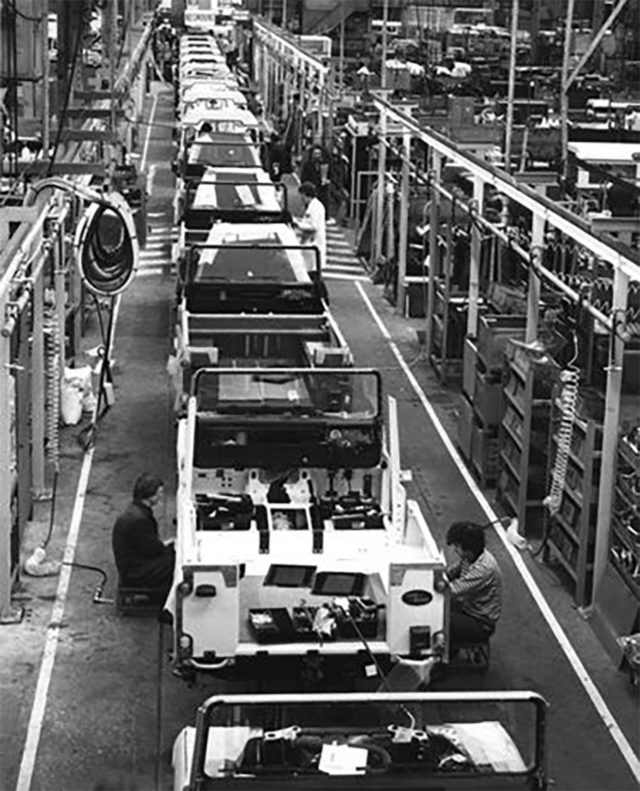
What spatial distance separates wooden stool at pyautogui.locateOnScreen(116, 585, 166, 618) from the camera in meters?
10.8

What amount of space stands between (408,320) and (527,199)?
7940 millimetres

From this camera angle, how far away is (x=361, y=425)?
10.9 meters

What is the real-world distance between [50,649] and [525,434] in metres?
4.20

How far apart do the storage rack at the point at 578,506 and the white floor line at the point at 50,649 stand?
143 inches

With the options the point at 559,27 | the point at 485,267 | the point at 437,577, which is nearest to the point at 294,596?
the point at 437,577

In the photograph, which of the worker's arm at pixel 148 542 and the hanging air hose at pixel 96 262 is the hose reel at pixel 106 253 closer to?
the hanging air hose at pixel 96 262

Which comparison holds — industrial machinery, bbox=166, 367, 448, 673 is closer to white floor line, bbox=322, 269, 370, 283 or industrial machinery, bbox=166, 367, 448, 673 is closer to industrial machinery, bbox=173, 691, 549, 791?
industrial machinery, bbox=173, 691, 549, 791

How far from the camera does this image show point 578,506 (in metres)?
11.2

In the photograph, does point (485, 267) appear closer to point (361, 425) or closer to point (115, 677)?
point (361, 425)

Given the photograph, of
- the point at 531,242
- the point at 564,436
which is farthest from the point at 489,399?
the point at 564,436

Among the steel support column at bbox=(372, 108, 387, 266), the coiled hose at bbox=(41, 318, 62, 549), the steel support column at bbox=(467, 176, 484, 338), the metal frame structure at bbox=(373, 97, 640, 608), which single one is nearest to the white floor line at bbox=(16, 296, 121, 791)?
the coiled hose at bbox=(41, 318, 62, 549)

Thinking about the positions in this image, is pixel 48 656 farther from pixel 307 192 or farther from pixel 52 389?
pixel 307 192

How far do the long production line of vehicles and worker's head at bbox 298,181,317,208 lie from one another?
12.2m

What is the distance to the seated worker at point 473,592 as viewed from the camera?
32.2ft
